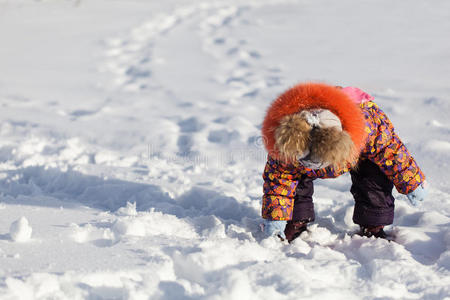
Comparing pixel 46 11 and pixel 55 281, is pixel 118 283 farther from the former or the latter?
pixel 46 11

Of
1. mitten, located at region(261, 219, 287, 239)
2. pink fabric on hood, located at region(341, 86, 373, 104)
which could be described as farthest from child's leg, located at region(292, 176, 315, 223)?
pink fabric on hood, located at region(341, 86, 373, 104)

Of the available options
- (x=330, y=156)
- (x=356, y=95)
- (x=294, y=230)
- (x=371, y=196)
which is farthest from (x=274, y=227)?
(x=356, y=95)

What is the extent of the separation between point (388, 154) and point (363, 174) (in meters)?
0.17

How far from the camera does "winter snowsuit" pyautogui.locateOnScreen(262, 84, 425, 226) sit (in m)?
1.86

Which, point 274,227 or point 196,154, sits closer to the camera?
point 274,227

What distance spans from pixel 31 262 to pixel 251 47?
4601 millimetres

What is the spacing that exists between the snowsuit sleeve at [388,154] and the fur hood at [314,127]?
0.13 meters

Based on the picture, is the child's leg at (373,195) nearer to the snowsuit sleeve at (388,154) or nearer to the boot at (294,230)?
the snowsuit sleeve at (388,154)

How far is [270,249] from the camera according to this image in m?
1.88

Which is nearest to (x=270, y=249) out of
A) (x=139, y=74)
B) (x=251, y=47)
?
(x=139, y=74)

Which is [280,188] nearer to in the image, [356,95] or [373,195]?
[373,195]

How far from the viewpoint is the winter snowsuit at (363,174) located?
186cm

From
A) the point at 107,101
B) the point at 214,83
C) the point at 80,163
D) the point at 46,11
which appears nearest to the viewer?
the point at 80,163

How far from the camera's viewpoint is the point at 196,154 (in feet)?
10.4
